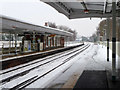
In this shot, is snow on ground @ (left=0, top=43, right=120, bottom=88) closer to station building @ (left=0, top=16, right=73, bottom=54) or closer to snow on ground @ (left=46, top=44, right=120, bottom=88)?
snow on ground @ (left=46, top=44, right=120, bottom=88)

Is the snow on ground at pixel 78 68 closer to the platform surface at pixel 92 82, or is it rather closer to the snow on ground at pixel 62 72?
the snow on ground at pixel 62 72

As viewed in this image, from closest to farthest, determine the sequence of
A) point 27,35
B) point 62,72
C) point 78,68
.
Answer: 1. point 62,72
2. point 78,68
3. point 27,35

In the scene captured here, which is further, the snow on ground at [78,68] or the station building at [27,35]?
the station building at [27,35]

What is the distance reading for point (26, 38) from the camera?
21938 mm

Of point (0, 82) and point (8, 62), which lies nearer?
point (0, 82)

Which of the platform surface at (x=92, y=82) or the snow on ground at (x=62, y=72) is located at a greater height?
the platform surface at (x=92, y=82)

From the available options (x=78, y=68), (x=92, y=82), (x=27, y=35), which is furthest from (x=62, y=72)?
(x=27, y=35)

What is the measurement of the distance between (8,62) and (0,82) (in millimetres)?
4374

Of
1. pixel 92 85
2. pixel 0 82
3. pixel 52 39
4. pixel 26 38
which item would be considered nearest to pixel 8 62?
pixel 0 82

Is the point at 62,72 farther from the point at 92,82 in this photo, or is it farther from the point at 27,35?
the point at 27,35

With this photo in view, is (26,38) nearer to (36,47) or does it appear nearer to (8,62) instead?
(36,47)

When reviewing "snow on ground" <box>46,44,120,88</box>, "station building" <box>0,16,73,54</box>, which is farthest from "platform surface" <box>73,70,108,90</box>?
"station building" <box>0,16,73,54</box>

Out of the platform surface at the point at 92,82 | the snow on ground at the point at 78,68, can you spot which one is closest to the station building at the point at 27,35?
the snow on ground at the point at 78,68

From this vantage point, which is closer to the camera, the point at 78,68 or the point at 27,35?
the point at 78,68
